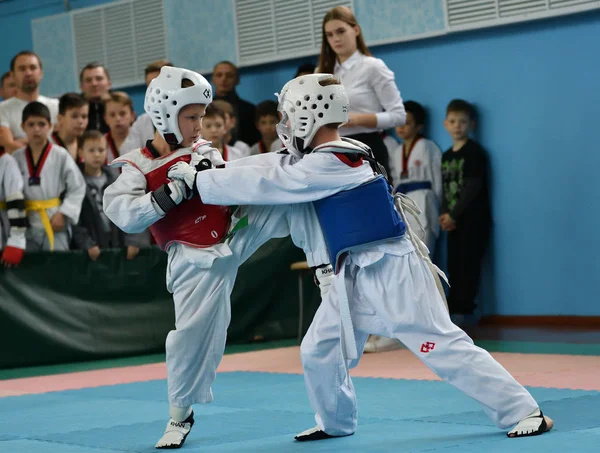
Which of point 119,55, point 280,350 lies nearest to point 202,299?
point 280,350

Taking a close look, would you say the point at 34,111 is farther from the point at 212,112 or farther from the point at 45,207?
the point at 212,112

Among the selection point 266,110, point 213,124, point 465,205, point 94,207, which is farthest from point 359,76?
point 94,207

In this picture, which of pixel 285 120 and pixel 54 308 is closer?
pixel 285 120

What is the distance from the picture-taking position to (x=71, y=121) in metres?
8.84

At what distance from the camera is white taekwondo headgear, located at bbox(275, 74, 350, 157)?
419 centimetres

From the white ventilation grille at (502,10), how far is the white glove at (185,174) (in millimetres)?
5351

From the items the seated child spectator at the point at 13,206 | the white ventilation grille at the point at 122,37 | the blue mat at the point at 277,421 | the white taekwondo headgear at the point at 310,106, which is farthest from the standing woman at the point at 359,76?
the white ventilation grille at the point at 122,37

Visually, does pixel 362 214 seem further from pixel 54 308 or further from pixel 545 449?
pixel 54 308

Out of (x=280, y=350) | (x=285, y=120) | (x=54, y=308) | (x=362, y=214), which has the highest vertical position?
(x=285, y=120)

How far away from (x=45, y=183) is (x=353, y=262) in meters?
4.66

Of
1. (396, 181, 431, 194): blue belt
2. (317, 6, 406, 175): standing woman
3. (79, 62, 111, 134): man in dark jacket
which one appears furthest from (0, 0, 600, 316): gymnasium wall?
(79, 62, 111, 134): man in dark jacket

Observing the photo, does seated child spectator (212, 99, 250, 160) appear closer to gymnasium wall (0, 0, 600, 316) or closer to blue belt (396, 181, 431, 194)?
blue belt (396, 181, 431, 194)

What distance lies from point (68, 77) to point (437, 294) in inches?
378

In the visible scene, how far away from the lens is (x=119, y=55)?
12.6 m
